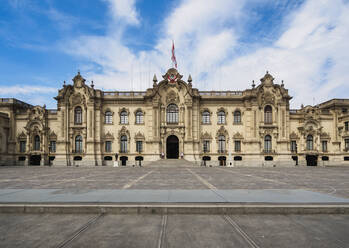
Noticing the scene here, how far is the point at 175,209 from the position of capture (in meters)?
7.05

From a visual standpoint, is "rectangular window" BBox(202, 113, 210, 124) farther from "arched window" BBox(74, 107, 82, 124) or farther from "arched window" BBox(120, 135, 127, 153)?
"arched window" BBox(74, 107, 82, 124)

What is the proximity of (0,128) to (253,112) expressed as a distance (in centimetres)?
4761

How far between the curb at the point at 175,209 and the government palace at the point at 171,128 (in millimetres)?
33333

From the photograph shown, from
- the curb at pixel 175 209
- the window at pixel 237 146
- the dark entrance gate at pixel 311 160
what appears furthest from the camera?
the dark entrance gate at pixel 311 160

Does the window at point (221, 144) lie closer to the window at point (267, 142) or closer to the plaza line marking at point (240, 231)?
the window at point (267, 142)

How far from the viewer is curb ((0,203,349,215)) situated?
23.1 ft

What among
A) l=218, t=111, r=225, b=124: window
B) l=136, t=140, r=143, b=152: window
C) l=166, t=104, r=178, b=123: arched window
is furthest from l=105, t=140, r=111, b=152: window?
l=218, t=111, r=225, b=124: window

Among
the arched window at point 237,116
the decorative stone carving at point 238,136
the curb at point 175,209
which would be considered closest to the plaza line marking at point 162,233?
the curb at point 175,209

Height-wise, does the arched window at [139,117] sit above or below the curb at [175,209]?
above

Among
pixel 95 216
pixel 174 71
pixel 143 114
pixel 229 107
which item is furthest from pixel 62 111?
pixel 95 216

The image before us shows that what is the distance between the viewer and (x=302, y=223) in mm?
6090

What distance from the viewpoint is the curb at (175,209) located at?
7035 millimetres

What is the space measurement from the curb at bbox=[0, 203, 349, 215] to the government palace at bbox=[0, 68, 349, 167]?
3333 cm

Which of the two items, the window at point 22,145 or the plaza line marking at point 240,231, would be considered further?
the window at point 22,145
